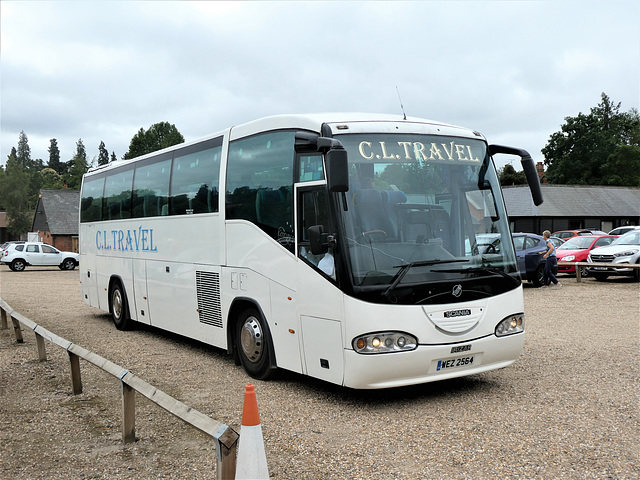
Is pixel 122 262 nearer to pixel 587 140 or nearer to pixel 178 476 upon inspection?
pixel 178 476

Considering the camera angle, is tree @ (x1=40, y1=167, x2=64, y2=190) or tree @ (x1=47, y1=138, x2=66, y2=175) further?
tree @ (x1=47, y1=138, x2=66, y2=175)

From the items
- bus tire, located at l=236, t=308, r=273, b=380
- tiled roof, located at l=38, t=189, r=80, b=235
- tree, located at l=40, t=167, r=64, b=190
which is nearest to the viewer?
bus tire, located at l=236, t=308, r=273, b=380

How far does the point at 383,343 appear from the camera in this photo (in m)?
6.18

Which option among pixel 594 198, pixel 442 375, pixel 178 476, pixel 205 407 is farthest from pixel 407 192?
pixel 594 198

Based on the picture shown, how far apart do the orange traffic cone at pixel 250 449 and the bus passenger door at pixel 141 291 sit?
7.73 metres

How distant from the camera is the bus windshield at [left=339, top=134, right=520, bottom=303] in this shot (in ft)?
20.6

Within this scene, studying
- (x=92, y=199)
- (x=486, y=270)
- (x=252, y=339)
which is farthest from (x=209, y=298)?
(x=92, y=199)

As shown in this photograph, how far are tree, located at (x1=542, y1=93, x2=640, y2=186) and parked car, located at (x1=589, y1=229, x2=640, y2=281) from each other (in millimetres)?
55707

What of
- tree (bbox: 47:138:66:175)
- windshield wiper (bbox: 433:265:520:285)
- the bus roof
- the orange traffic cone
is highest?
tree (bbox: 47:138:66:175)

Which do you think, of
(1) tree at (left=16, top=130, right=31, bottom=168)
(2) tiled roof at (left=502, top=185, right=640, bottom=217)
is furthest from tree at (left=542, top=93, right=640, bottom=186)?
(1) tree at (left=16, top=130, right=31, bottom=168)

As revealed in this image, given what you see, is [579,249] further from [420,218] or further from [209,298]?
[420,218]

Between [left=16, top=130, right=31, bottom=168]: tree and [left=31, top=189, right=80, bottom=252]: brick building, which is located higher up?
[left=16, top=130, right=31, bottom=168]: tree

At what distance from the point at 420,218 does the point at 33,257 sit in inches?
1476

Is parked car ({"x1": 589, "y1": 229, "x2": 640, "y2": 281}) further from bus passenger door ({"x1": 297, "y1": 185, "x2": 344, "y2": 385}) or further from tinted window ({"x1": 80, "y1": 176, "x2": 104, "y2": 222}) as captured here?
bus passenger door ({"x1": 297, "y1": 185, "x2": 344, "y2": 385})
